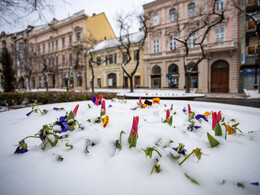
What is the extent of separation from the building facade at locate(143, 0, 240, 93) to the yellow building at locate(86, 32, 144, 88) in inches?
65.9

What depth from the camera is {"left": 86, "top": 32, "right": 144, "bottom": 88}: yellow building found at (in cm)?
1802

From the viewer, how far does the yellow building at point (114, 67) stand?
18.0 metres

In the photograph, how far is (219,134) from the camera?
0.59 meters

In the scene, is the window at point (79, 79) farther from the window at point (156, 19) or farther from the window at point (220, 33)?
the window at point (220, 33)

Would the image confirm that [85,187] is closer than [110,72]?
Yes

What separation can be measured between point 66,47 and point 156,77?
18.3 metres

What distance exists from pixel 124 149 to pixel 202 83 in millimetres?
15730

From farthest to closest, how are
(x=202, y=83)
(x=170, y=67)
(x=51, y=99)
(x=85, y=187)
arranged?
(x=170, y=67)
(x=202, y=83)
(x=51, y=99)
(x=85, y=187)

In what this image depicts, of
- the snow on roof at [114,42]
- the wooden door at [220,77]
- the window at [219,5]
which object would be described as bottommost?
the wooden door at [220,77]

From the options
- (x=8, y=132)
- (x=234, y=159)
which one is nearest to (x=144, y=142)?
(x=234, y=159)

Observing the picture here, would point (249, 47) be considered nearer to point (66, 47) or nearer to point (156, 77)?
point (156, 77)

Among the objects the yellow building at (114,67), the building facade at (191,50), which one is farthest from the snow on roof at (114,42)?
the building facade at (191,50)

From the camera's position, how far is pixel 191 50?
14414 millimetres

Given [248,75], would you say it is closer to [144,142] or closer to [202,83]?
[202,83]
